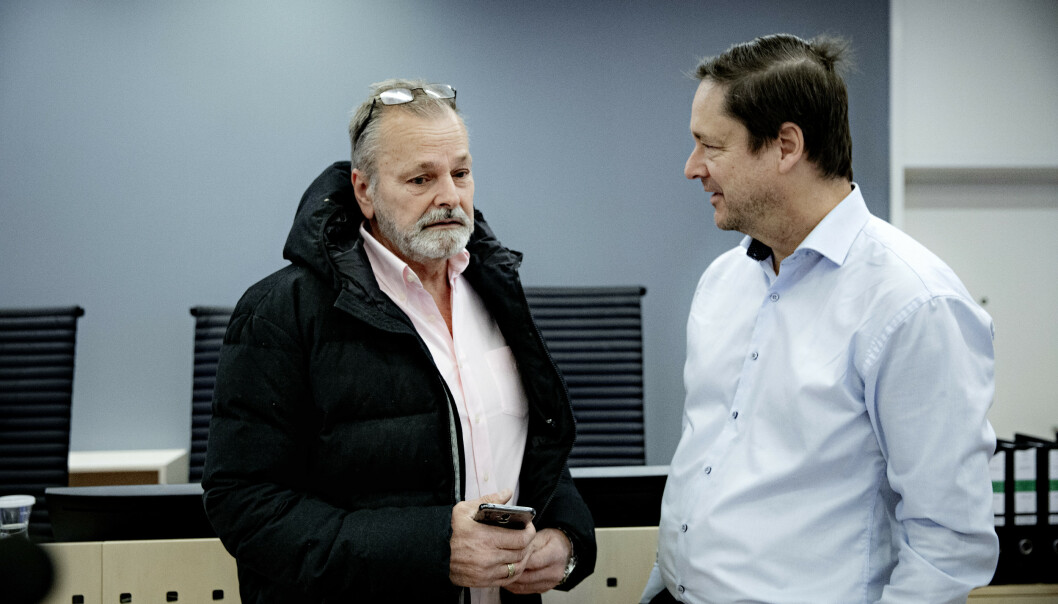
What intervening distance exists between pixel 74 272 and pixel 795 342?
10.5ft

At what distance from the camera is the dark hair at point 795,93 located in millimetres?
1226

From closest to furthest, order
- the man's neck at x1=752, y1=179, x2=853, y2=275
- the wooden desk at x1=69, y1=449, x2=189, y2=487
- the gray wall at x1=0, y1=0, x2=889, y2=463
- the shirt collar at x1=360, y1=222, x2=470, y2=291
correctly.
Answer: the man's neck at x1=752, y1=179, x2=853, y2=275 < the shirt collar at x1=360, y1=222, x2=470, y2=291 < the wooden desk at x1=69, y1=449, x2=189, y2=487 < the gray wall at x1=0, y1=0, x2=889, y2=463

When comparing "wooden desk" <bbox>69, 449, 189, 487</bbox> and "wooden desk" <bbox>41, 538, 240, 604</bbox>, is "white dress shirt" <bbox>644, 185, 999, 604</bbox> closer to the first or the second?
"wooden desk" <bbox>41, 538, 240, 604</bbox>

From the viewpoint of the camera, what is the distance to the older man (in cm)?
115

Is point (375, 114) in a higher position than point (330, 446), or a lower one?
higher

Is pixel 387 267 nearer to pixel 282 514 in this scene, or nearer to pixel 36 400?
pixel 282 514

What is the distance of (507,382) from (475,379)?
0.24ft

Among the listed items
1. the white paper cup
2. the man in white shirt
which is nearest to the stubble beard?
the man in white shirt

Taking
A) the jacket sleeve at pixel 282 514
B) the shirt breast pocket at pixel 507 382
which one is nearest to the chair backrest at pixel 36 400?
the jacket sleeve at pixel 282 514

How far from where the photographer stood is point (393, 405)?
122cm

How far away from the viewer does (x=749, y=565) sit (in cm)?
116

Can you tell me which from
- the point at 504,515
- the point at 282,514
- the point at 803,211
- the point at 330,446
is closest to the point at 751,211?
the point at 803,211

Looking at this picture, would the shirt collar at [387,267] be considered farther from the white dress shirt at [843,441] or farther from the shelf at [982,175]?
the shelf at [982,175]

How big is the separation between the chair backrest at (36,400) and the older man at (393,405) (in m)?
1.60
